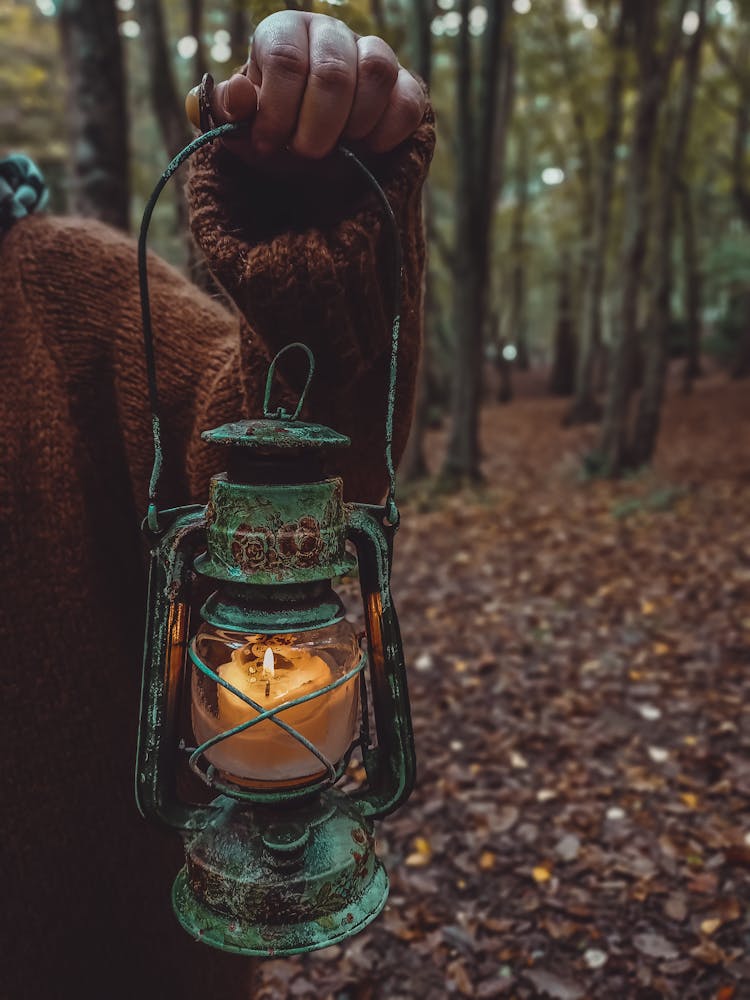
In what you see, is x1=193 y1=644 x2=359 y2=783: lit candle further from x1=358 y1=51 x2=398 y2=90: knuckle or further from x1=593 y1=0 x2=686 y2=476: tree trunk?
x1=593 y1=0 x2=686 y2=476: tree trunk

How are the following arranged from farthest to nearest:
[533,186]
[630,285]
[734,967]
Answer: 1. [533,186]
2. [630,285]
3. [734,967]

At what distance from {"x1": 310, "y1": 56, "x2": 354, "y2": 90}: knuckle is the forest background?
1.21m

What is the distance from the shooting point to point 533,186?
89.4 feet

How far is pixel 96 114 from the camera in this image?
15.2ft

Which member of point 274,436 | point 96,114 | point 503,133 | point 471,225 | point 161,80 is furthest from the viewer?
point 503,133

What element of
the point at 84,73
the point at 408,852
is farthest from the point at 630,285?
the point at 408,852

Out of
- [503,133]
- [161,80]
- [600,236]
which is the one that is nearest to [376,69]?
[161,80]

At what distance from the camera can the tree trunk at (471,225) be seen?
9.29 meters

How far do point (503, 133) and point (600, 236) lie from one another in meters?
2.48

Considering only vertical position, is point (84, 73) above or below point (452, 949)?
above

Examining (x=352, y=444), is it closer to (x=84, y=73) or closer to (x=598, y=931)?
(x=598, y=931)

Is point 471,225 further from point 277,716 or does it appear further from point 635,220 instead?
point 277,716

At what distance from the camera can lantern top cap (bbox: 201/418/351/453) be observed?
886mm

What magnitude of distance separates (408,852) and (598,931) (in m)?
0.92
